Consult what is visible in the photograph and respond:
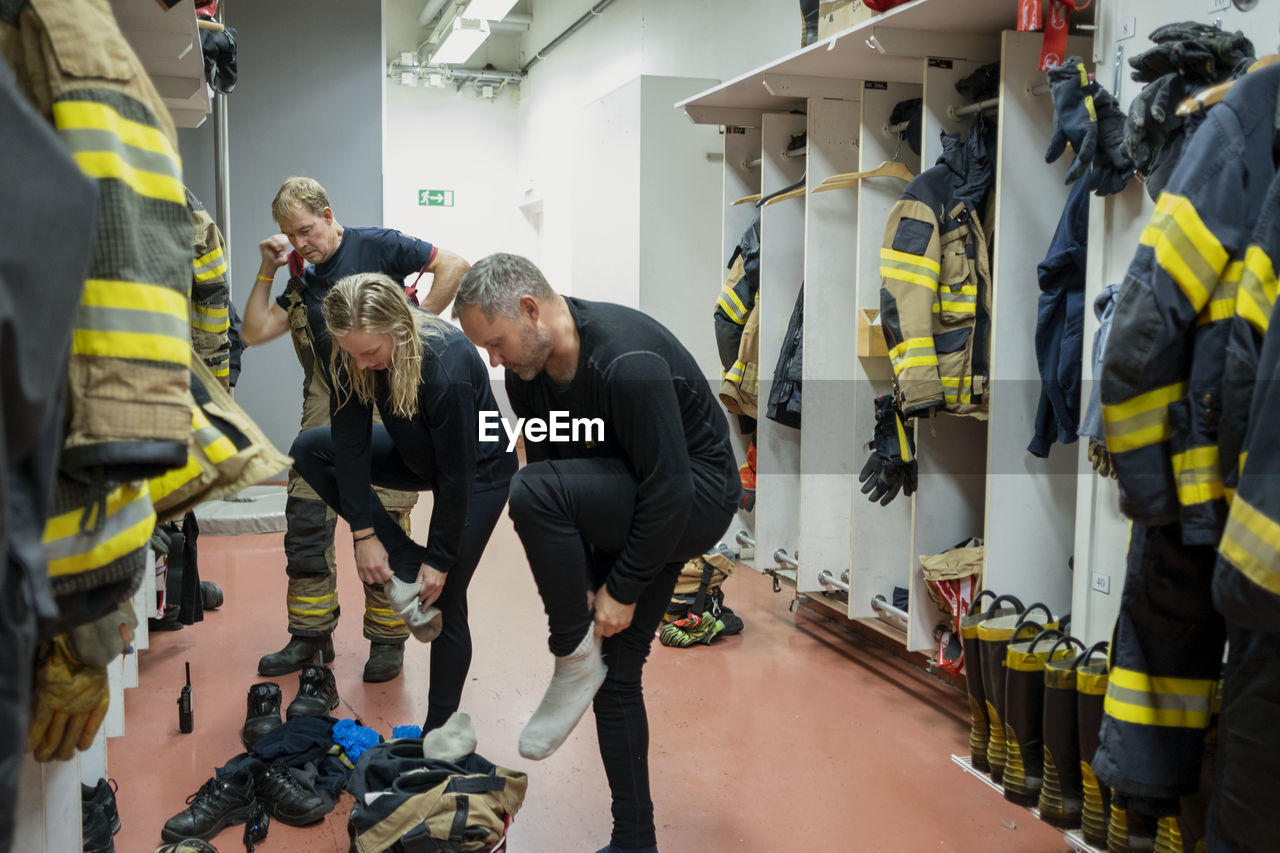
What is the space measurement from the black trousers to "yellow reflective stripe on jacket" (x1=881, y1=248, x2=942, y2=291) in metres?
1.39

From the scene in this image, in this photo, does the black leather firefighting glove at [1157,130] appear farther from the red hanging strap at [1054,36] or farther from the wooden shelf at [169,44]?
the wooden shelf at [169,44]

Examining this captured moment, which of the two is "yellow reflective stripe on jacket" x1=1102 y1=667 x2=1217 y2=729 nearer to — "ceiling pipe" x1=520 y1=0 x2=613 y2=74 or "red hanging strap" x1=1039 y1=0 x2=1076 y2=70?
"red hanging strap" x1=1039 y1=0 x2=1076 y2=70

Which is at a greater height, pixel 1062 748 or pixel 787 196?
pixel 787 196

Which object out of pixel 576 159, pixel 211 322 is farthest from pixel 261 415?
pixel 211 322

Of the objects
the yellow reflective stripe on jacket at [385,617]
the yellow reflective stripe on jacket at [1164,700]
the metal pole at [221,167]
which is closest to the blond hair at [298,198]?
the yellow reflective stripe on jacket at [385,617]

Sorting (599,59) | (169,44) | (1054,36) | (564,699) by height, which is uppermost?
(599,59)

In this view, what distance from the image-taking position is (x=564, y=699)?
224 centimetres

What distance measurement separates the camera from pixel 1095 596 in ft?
8.34

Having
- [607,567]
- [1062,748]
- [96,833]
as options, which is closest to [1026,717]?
[1062,748]

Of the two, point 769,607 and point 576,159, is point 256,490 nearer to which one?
point 576,159

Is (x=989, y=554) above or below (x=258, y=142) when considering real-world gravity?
below

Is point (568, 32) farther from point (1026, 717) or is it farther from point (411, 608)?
point (1026, 717)

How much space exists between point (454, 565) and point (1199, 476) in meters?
1.79

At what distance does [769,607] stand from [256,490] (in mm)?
3679
